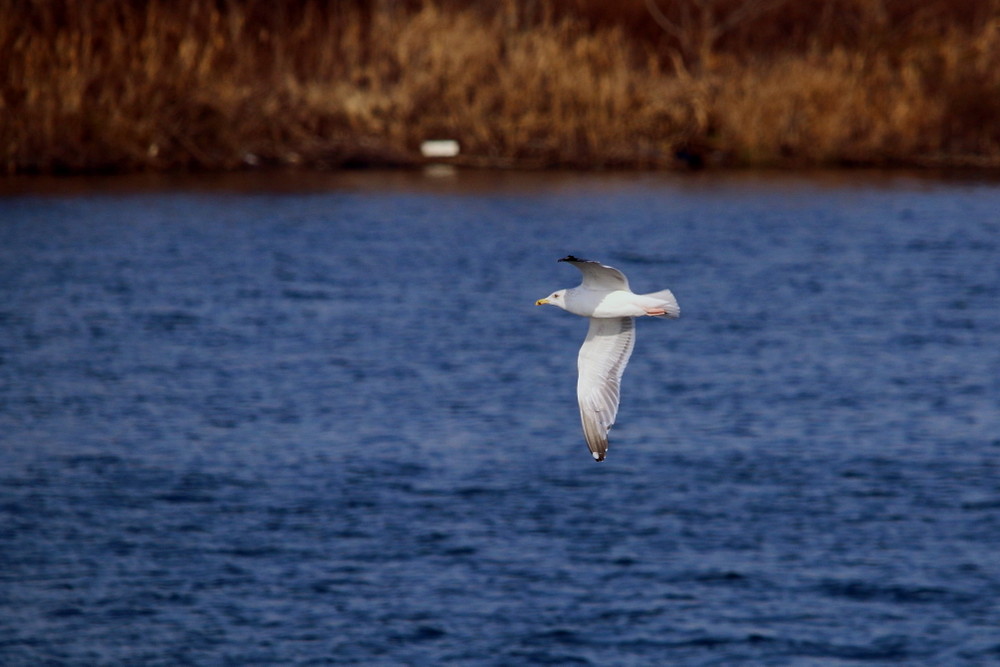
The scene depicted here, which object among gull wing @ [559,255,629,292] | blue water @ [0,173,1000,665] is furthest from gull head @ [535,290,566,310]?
blue water @ [0,173,1000,665]

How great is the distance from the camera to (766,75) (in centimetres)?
5328

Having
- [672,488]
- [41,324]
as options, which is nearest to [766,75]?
[672,488]

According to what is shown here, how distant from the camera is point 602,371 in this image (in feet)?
45.8

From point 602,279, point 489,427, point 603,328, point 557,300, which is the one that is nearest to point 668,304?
point 602,279

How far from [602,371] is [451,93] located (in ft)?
130

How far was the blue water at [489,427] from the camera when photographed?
111 ft

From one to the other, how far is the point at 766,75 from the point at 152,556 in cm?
2745

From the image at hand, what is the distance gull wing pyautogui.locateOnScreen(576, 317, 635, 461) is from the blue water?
58.6 feet

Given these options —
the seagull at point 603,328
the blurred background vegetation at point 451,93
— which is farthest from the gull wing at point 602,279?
the blurred background vegetation at point 451,93

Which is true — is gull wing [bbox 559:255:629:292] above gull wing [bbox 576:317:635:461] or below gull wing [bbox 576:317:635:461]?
above

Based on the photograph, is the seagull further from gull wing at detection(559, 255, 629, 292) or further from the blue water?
the blue water

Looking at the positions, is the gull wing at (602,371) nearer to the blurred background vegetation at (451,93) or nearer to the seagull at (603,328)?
the seagull at (603,328)

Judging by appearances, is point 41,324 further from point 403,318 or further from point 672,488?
point 672,488

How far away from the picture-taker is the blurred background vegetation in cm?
5144
